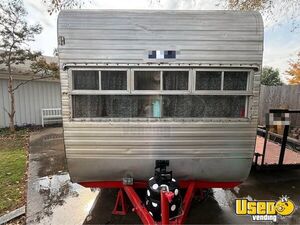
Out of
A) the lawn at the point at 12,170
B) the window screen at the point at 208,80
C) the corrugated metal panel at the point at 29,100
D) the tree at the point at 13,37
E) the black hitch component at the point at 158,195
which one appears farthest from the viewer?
the corrugated metal panel at the point at 29,100

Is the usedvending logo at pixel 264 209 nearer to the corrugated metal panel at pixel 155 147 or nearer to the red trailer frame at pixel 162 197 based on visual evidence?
the red trailer frame at pixel 162 197

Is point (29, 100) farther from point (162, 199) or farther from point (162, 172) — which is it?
point (162, 199)

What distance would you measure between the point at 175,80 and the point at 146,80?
0.37m

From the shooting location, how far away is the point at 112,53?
9.53 feet

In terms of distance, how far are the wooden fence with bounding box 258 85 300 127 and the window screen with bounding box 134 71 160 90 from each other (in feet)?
22.1

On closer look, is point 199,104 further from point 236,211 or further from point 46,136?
point 46,136

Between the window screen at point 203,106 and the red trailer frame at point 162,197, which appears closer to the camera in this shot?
the red trailer frame at point 162,197

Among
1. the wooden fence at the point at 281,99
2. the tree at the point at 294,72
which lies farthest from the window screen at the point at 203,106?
the tree at the point at 294,72

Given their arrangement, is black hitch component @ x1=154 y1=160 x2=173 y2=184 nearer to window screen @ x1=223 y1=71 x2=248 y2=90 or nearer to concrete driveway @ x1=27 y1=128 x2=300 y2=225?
concrete driveway @ x1=27 y1=128 x2=300 y2=225

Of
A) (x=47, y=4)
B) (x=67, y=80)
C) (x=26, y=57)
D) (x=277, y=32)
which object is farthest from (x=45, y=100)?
(x=277, y=32)

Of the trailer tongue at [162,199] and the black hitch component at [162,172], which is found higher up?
the black hitch component at [162,172]

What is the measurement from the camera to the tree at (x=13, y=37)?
8.90 metres

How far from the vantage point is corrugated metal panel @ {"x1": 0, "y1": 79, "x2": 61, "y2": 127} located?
9953 mm

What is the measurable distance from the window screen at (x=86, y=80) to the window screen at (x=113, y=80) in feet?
0.29
